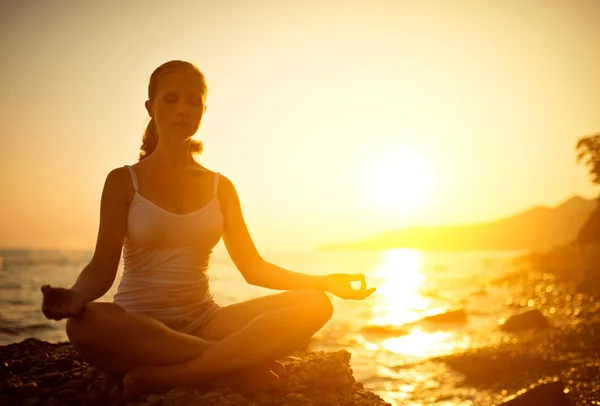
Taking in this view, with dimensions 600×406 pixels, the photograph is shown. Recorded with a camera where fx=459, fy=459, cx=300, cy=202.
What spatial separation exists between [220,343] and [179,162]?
5.59 ft

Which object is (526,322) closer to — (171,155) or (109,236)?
(171,155)

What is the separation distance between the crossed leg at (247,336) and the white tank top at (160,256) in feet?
1.34

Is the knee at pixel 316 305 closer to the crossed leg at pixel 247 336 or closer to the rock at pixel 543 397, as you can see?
the crossed leg at pixel 247 336

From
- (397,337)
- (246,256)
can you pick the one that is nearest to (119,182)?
(246,256)

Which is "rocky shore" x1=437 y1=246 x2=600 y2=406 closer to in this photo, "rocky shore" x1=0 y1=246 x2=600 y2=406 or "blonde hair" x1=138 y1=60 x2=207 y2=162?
"rocky shore" x1=0 y1=246 x2=600 y2=406

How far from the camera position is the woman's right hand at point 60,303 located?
10.1ft

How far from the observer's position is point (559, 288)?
2697 centimetres

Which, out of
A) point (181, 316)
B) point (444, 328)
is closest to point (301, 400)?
point (181, 316)

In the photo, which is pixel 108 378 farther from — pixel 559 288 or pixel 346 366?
pixel 559 288

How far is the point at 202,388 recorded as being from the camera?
3.79 meters

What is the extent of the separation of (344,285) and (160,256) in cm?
163

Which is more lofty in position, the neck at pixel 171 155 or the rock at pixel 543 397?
the neck at pixel 171 155

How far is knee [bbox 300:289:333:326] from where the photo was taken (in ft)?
12.9

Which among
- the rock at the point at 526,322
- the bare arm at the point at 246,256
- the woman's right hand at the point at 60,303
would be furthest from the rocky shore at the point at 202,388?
the rock at the point at 526,322
